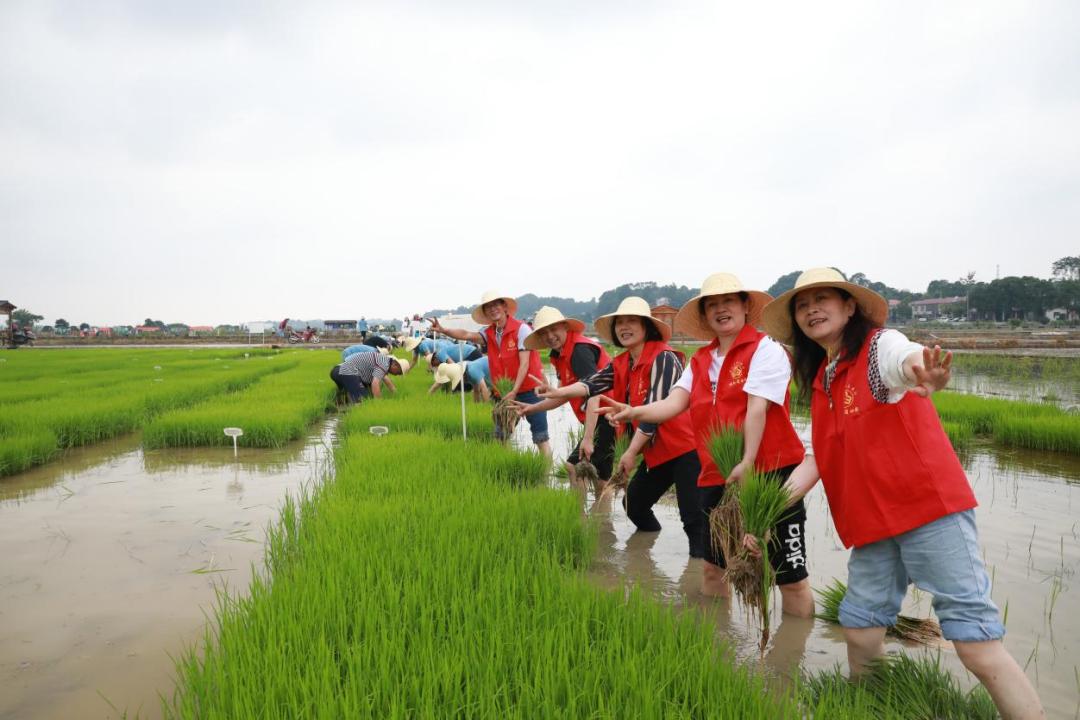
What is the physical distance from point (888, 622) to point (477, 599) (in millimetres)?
1214

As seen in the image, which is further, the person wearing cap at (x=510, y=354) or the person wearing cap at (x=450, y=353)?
the person wearing cap at (x=450, y=353)

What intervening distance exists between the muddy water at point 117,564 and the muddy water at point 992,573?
68.2 inches

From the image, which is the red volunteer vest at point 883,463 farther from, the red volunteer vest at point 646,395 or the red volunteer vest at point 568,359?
the red volunteer vest at point 568,359

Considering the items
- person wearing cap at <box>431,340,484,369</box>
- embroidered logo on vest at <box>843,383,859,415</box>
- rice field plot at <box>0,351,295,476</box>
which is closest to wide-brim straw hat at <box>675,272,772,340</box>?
embroidered logo on vest at <box>843,383,859,415</box>

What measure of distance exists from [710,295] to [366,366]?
6475 millimetres

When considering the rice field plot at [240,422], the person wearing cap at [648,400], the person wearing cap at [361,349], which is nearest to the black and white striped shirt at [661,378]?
the person wearing cap at [648,400]

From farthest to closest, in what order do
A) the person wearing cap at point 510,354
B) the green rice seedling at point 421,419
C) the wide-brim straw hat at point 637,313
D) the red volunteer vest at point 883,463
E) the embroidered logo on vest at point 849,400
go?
1. the green rice seedling at point 421,419
2. the person wearing cap at point 510,354
3. the wide-brim straw hat at point 637,313
4. the embroidered logo on vest at point 849,400
5. the red volunteer vest at point 883,463

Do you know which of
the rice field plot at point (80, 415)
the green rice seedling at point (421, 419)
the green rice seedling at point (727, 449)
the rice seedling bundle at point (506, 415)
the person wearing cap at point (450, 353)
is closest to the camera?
the green rice seedling at point (727, 449)

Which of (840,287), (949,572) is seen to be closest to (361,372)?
(840,287)

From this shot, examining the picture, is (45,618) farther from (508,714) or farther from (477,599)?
(508,714)

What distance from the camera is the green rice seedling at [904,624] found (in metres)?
2.21

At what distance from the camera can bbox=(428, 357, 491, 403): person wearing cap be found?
806 cm

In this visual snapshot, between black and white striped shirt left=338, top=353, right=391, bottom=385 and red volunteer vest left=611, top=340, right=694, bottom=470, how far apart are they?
17.4ft

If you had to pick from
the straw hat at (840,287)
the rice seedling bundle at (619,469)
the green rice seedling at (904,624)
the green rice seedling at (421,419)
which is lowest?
the green rice seedling at (904,624)
